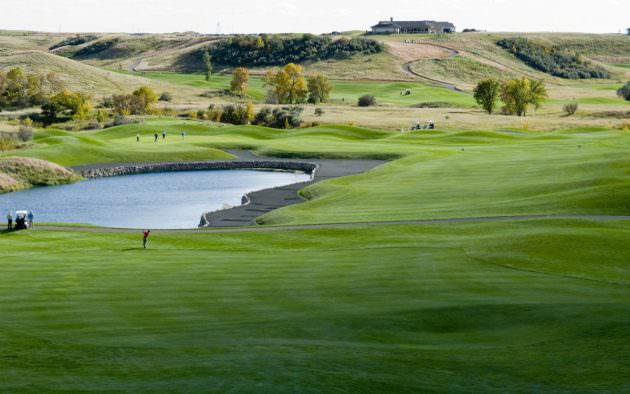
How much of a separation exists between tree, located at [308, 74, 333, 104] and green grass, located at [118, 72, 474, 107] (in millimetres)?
3707

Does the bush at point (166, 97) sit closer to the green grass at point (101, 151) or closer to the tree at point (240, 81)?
the tree at point (240, 81)

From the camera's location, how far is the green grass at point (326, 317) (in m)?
18.6

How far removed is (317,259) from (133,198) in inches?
1500

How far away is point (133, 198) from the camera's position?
69.8 m

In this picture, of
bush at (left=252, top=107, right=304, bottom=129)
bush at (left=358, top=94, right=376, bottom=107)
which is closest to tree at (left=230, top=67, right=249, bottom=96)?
bush at (left=358, top=94, right=376, bottom=107)

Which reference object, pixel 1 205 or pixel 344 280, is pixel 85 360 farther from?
pixel 1 205

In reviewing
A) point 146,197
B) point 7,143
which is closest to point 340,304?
point 146,197

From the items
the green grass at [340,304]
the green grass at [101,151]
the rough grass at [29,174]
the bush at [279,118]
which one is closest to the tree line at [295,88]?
the bush at [279,118]

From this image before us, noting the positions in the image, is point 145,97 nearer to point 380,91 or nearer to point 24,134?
point 24,134

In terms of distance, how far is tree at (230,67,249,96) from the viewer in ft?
544

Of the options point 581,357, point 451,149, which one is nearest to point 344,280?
point 581,357

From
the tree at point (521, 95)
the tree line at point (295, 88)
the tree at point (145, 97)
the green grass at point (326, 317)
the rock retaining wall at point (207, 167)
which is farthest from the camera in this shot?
the tree line at point (295, 88)

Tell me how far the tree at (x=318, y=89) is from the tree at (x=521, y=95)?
3304 centimetres

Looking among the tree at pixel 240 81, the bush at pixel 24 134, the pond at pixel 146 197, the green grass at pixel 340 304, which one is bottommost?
the pond at pixel 146 197
